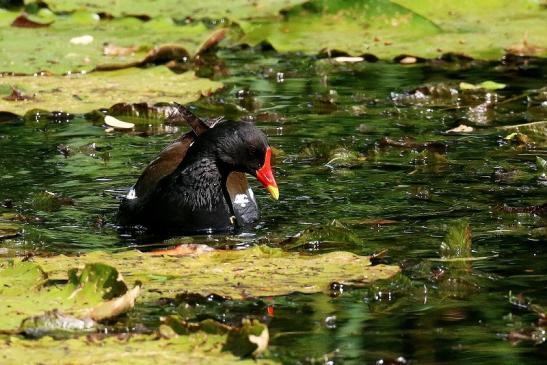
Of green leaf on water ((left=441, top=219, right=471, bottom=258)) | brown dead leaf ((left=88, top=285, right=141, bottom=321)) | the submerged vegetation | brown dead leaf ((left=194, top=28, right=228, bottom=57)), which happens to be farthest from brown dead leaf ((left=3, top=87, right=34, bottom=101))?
brown dead leaf ((left=88, top=285, right=141, bottom=321))

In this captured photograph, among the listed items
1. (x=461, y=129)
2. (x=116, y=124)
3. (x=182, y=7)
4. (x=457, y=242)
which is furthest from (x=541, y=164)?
(x=182, y=7)

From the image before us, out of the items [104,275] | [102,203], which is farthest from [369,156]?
[104,275]

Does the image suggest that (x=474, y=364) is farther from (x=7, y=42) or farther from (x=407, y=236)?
(x=7, y=42)

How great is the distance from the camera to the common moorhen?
583cm

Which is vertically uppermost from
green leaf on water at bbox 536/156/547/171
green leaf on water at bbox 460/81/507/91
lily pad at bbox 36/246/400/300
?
lily pad at bbox 36/246/400/300

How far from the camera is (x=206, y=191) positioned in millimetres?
5914

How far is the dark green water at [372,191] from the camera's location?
410 cm

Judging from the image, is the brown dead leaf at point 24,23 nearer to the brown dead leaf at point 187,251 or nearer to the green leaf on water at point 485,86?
the green leaf on water at point 485,86

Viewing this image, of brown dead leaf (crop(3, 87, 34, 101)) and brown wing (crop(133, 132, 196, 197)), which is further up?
brown wing (crop(133, 132, 196, 197))

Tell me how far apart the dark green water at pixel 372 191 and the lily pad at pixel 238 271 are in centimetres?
6

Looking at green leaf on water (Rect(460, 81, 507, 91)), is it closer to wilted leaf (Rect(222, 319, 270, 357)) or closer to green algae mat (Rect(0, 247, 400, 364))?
green algae mat (Rect(0, 247, 400, 364))

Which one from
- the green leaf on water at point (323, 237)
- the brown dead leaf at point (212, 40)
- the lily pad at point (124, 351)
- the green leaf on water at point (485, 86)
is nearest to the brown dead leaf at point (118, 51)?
the brown dead leaf at point (212, 40)

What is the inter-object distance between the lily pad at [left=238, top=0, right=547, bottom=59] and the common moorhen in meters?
3.25

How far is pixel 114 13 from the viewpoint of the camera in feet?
33.9
